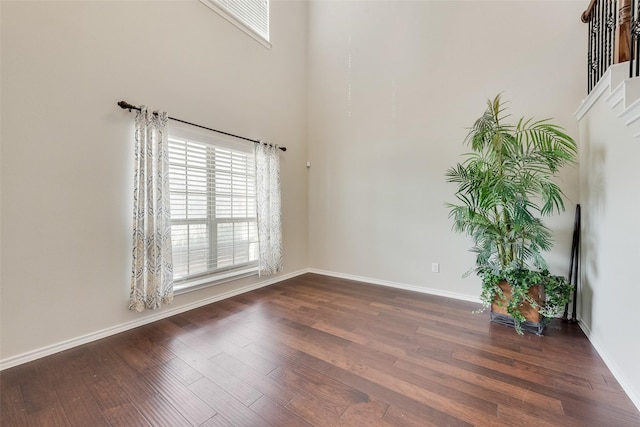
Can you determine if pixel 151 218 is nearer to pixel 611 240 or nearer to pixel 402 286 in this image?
pixel 402 286

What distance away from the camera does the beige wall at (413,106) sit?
271 cm

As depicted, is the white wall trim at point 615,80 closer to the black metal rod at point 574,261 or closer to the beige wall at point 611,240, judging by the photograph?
the beige wall at point 611,240

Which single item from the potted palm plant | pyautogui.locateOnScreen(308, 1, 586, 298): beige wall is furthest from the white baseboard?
pyautogui.locateOnScreen(308, 1, 586, 298): beige wall

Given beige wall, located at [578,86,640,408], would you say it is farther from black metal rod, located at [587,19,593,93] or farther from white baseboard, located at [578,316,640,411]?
black metal rod, located at [587,19,593,93]

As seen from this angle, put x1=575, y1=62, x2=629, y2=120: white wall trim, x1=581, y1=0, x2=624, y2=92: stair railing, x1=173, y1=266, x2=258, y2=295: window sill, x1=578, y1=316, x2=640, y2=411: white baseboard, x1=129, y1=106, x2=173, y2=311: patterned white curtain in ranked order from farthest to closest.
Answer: x1=173, y1=266, x2=258, y2=295: window sill, x1=129, y1=106, x2=173, y2=311: patterned white curtain, x1=581, y1=0, x2=624, y2=92: stair railing, x1=575, y1=62, x2=629, y2=120: white wall trim, x1=578, y1=316, x2=640, y2=411: white baseboard

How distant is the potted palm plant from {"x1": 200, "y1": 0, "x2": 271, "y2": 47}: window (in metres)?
3.24

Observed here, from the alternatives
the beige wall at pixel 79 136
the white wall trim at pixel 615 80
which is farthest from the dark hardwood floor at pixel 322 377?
the white wall trim at pixel 615 80

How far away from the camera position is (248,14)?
3596 mm

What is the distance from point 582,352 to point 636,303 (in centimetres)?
75

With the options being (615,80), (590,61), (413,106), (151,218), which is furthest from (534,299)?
(151,218)

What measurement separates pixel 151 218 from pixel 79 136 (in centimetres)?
87

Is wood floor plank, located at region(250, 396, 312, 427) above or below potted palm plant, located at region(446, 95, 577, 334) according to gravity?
below

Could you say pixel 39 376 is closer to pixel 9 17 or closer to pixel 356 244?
pixel 9 17

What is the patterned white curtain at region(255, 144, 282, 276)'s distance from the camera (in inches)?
141
